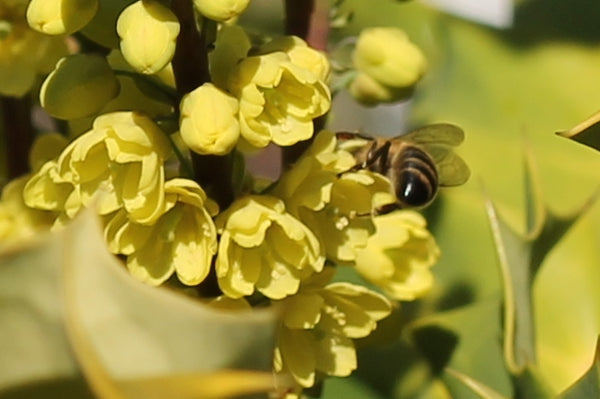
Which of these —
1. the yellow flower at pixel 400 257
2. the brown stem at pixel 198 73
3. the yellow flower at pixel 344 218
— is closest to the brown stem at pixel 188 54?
the brown stem at pixel 198 73

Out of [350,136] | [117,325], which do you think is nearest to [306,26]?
[350,136]

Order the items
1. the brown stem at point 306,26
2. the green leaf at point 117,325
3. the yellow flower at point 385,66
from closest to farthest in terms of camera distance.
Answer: the green leaf at point 117,325 → the brown stem at point 306,26 → the yellow flower at point 385,66

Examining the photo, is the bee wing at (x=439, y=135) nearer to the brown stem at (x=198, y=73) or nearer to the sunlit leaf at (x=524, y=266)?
the sunlit leaf at (x=524, y=266)

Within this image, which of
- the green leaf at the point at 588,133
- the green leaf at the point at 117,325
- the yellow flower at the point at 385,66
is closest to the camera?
the green leaf at the point at 117,325

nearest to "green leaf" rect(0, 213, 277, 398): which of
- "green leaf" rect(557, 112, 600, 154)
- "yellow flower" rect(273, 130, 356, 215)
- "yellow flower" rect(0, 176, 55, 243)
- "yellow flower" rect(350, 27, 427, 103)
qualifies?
"green leaf" rect(557, 112, 600, 154)

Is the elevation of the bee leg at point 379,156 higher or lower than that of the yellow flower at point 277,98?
lower

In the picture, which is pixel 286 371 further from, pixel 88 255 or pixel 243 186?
pixel 88 255

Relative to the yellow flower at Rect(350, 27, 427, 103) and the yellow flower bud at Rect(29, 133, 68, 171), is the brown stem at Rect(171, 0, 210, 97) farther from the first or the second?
the yellow flower at Rect(350, 27, 427, 103)

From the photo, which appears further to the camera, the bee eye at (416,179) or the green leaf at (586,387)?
the bee eye at (416,179)
